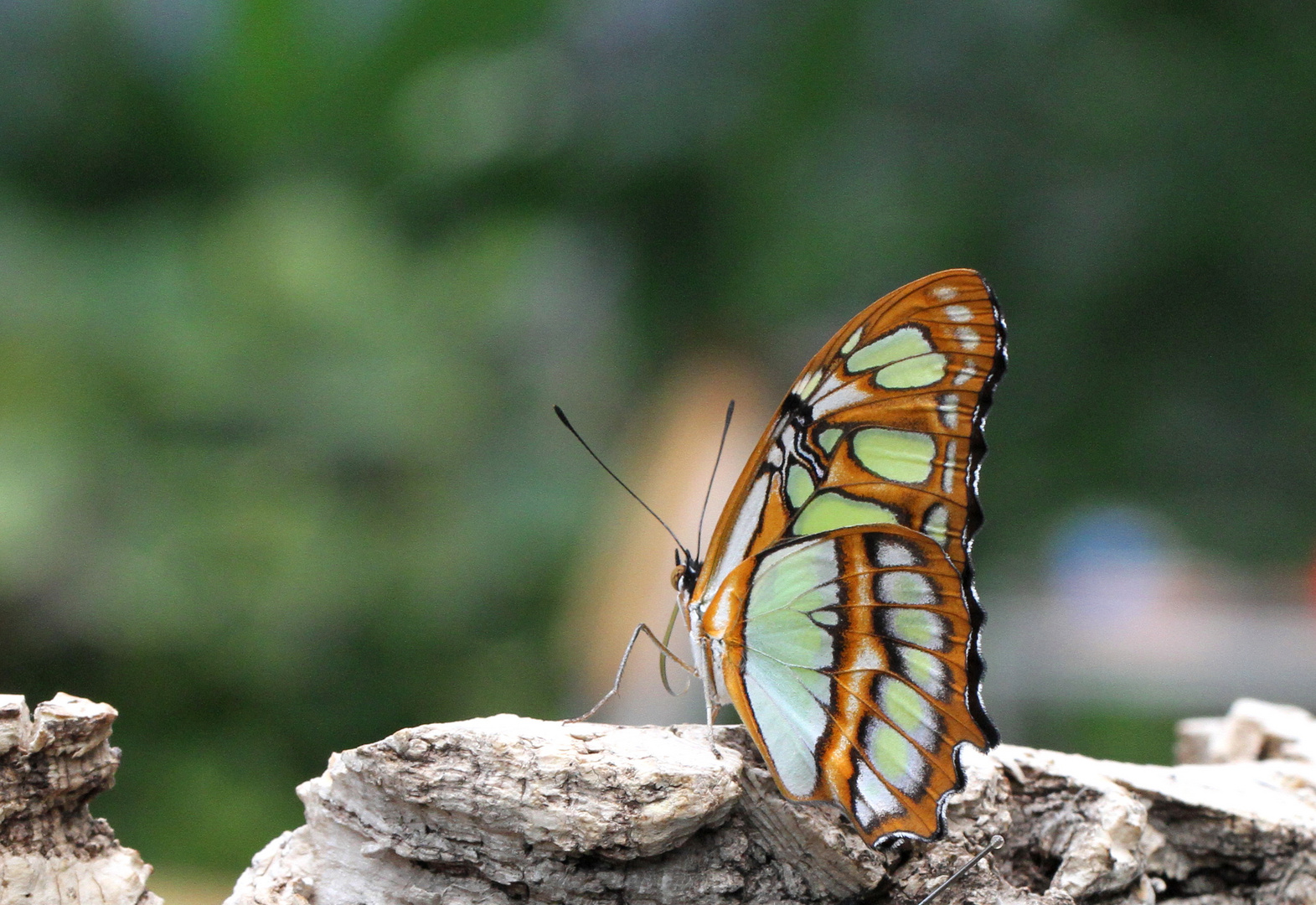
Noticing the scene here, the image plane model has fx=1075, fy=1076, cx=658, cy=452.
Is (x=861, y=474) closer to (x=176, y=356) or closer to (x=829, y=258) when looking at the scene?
(x=176, y=356)

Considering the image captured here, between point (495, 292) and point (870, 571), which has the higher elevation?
point (495, 292)

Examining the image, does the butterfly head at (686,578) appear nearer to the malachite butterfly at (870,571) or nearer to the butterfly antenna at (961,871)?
the malachite butterfly at (870,571)

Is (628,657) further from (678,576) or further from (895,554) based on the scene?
(895,554)

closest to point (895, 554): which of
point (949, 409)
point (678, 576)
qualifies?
point (949, 409)

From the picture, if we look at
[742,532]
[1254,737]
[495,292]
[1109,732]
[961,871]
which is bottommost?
[961,871]

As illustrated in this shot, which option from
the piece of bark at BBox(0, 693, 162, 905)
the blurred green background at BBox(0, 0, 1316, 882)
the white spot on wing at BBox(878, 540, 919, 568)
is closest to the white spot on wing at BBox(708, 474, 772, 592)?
the white spot on wing at BBox(878, 540, 919, 568)

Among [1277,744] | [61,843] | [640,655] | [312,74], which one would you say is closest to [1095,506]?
[640,655]
